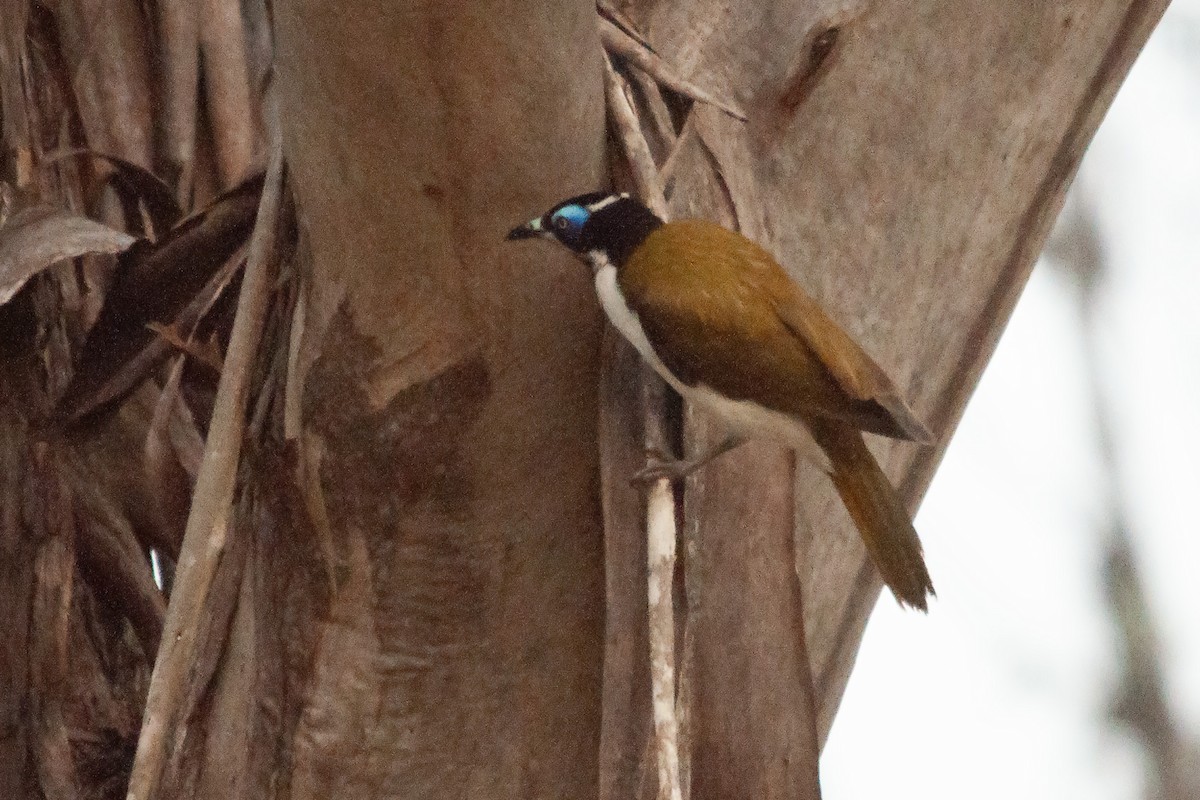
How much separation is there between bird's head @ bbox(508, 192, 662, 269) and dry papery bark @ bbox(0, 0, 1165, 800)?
4cm

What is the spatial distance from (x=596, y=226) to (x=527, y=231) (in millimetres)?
263

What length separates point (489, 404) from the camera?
205cm

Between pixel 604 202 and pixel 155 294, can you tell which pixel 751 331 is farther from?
pixel 155 294

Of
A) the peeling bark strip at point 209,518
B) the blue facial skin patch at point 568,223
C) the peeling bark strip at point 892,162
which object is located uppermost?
the peeling bark strip at point 892,162

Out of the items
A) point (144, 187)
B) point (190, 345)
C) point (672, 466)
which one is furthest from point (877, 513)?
point (144, 187)

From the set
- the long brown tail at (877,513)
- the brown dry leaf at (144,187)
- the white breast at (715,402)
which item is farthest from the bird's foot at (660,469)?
the brown dry leaf at (144,187)

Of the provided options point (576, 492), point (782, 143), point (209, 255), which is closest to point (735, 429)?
point (576, 492)

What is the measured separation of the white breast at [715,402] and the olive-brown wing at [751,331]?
0.03 metres

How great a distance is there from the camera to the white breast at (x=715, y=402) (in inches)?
87.2

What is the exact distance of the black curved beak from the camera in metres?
2.02

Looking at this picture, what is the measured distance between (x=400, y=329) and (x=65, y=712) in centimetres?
124

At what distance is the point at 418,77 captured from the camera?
1904mm

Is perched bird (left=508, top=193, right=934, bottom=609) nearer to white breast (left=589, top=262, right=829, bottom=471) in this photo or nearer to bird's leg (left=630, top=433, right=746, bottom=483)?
white breast (left=589, top=262, right=829, bottom=471)

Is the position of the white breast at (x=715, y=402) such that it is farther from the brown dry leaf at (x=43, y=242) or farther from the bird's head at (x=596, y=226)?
the brown dry leaf at (x=43, y=242)
